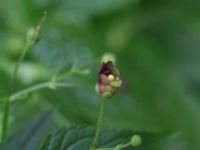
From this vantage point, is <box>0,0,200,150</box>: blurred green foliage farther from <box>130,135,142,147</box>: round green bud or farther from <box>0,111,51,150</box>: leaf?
<box>130,135,142,147</box>: round green bud

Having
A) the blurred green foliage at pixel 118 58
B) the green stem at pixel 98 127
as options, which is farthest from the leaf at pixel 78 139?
the blurred green foliage at pixel 118 58

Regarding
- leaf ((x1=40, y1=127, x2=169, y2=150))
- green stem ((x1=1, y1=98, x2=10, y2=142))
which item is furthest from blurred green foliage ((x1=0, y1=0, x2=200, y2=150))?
leaf ((x1=40, y1=127, x2=169, y2=150))

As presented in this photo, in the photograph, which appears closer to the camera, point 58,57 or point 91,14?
point 58,57

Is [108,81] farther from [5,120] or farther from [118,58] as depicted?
[118,58]

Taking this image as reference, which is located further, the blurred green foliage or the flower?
the blurred green foliage

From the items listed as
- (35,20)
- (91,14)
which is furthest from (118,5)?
(35,20)

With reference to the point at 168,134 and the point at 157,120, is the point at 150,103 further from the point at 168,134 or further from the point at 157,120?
the point at 168,134
